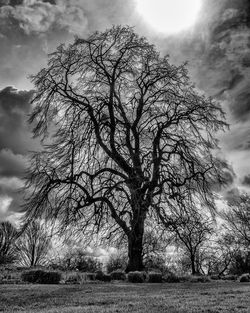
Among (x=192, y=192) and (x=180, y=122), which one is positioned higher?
(x=180, y=122)

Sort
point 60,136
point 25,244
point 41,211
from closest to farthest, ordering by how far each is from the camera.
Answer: point 41,211
point 60,136
point 25,244

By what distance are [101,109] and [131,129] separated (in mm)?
1564

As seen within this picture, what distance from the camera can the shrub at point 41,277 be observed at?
9.07 m

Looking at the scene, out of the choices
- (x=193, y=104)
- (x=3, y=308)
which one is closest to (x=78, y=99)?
(x=193, y=104)

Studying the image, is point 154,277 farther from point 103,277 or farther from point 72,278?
point 72,278

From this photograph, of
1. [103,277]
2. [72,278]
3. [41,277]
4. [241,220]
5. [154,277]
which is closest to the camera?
[41,277]

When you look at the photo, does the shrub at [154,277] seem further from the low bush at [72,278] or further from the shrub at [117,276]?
the low bush at [72,278]

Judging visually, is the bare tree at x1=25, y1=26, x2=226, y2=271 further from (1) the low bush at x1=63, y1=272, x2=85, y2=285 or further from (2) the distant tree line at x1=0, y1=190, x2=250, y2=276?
(2) the distant tree line at x1=0, y1=190, x2=250, y2=276

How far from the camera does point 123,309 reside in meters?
4.50

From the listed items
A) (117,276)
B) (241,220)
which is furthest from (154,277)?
(241,220)

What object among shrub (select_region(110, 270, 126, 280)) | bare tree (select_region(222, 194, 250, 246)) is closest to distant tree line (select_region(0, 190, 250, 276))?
bare tree (select_region(222, 194, 250, 246))

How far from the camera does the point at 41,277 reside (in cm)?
909

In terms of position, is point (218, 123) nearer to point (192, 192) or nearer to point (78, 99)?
point (192, 192)

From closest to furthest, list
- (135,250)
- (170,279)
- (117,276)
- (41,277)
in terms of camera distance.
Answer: (41,277) < (117,276) < (170,279) < (135,250)
